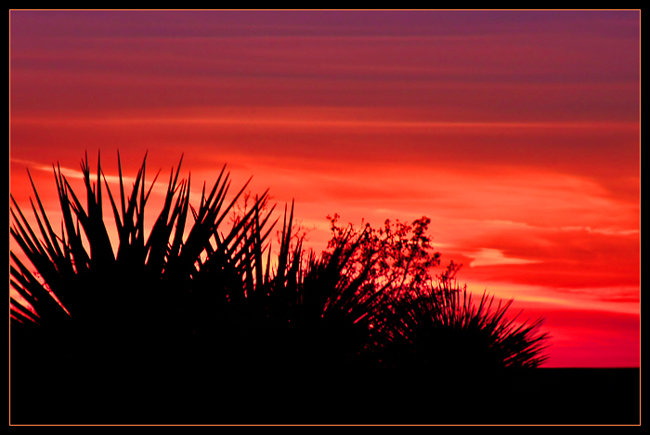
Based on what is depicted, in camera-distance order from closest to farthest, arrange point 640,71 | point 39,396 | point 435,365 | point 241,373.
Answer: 1. point 39,396
2. point 640,71
3. point 241,373
4. point 435,365

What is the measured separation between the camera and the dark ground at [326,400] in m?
5.90

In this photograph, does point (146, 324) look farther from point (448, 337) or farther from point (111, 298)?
point (448, 337)

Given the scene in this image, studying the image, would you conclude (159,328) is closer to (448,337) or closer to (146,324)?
(146,324)

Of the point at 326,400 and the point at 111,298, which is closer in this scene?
the point at 111,298

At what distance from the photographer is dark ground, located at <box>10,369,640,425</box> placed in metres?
5.90

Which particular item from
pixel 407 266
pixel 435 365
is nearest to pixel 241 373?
pixel 435 365

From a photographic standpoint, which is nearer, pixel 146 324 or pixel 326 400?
pixel 146 324

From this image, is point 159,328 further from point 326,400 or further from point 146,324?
point 326,400

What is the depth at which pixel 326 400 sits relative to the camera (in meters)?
8.15

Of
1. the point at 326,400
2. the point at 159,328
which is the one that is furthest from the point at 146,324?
the point at 326,400

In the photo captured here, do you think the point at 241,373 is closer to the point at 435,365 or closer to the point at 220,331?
the point at 220,331

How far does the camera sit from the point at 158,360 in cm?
614

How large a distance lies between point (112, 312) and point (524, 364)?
9798 mm

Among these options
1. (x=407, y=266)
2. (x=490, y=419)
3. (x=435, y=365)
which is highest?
(x=407, y=266)
